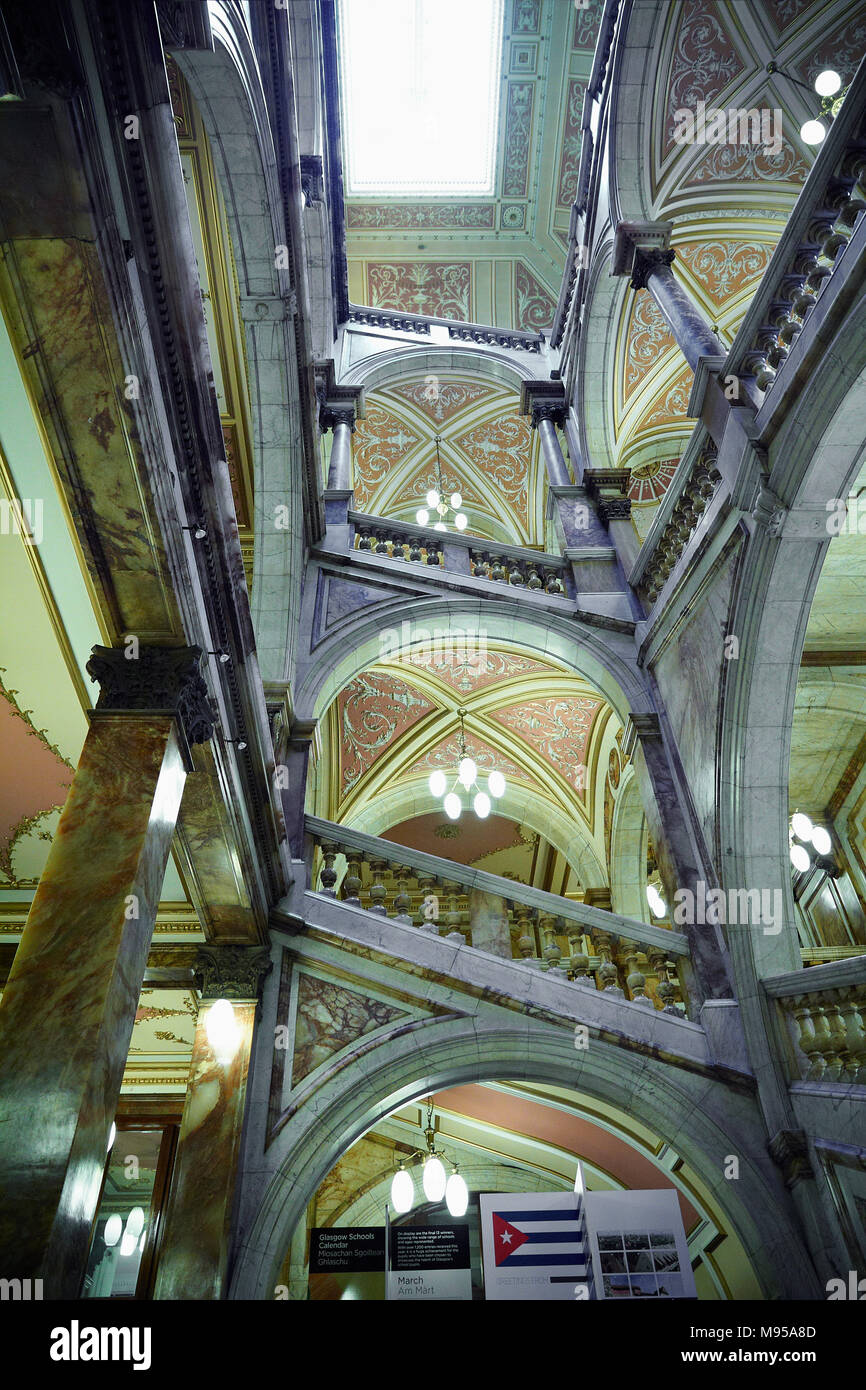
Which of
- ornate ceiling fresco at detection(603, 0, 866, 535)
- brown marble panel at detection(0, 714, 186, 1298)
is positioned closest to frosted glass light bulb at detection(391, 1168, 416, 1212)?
brown marble panel at detection(0, 714, 186, 1298)

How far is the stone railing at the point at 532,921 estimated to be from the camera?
6.01m

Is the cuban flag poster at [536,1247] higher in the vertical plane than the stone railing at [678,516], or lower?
lower

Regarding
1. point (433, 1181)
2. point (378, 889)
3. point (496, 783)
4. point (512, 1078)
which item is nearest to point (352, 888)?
point (378, 889)

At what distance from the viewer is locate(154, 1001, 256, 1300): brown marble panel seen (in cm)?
455

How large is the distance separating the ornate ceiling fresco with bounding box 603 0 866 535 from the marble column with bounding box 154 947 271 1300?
734 cm

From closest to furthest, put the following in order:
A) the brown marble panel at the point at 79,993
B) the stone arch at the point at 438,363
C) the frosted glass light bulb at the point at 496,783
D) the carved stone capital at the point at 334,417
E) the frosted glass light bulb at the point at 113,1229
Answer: the brown marble panel at the point at 79,993, the frosted glass light bulb at the point at 113,1229, the frosted glass light bulb at the point at 496,783, the carved stone capital at the point at 334,417, the stone arch at the point at 438,363

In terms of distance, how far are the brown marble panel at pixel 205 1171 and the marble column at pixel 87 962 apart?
2.15 metres

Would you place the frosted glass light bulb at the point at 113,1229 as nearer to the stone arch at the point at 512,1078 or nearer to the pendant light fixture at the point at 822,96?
the stone arch at the point at 512,1078

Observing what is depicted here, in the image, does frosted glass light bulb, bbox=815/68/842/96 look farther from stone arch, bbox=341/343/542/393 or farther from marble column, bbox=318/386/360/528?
stone arch, bbox=341/343/542/393

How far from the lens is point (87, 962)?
2.99 metres

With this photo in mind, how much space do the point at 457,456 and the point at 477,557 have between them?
4.57 m

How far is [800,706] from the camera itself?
8.49 m

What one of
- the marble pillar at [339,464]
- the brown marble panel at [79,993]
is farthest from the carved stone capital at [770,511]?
the marble pillar at [339,464]
